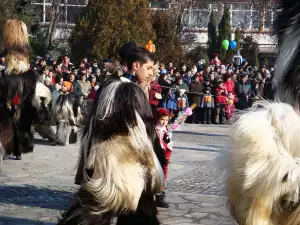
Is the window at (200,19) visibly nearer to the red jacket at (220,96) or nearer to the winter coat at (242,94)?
the winter coat at (242,94)

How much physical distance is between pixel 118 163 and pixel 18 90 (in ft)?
22.1

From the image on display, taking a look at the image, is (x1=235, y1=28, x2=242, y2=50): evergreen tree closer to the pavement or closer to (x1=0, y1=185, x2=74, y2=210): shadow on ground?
the pavement

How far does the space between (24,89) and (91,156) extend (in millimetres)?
6623

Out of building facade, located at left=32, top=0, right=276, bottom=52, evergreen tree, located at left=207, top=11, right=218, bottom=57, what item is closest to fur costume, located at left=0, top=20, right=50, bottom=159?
building facade, located at left=32, top=0, right=276, bottom=52

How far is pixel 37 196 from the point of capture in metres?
9.06

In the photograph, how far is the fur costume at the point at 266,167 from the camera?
3.76m

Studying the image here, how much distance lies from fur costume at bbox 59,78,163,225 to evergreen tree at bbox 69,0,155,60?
63.1 ft

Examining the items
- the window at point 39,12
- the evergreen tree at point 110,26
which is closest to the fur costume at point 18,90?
the evergreen tree at point 110,26

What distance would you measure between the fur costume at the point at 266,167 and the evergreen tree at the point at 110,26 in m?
21.5

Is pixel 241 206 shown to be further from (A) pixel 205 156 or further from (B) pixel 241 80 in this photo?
(B) pixel 241 80

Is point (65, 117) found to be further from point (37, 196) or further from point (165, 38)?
point (165, 38)

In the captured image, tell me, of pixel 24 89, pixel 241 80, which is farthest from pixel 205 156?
pixel 241 80

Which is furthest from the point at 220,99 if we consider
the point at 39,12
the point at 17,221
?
the point at 39,12

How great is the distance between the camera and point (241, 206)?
386 cm
